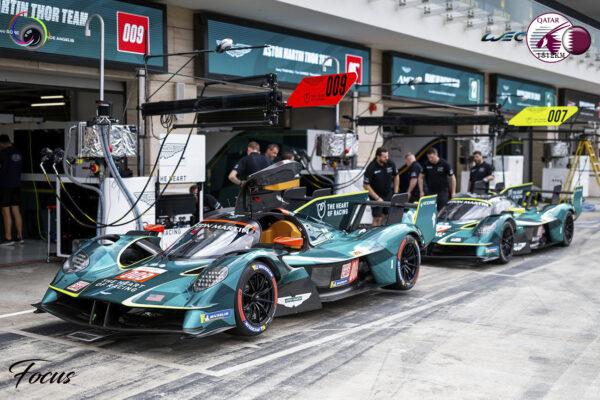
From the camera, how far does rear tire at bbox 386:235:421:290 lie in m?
7.78

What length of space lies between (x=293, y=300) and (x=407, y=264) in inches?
89.1

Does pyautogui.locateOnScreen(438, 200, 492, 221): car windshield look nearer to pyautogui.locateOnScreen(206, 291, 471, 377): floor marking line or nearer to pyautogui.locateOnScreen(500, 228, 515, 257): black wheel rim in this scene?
pyautogui.locateOnScreen(500, 228, 515, 257): black wheel rim

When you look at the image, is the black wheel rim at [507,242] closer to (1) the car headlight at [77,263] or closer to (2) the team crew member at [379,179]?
(2) the team crew member at [379,179]

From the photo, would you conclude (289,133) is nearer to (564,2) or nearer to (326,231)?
(326,231)

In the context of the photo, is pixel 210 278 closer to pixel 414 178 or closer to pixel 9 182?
pixel 9 182

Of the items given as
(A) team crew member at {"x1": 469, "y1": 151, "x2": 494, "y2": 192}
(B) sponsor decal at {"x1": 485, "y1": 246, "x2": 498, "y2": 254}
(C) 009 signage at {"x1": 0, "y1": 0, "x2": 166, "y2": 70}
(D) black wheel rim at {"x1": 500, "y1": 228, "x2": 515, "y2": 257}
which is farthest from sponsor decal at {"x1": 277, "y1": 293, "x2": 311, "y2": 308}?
(A) team crew member at {"x1": 469, "y1": 151, "x2": 494, "y2": 192}

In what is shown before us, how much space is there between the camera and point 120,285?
18.2ft

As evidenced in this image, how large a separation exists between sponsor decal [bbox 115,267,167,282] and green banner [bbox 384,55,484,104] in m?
11.3

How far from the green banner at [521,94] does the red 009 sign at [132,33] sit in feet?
42.8

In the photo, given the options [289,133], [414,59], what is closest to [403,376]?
[289,133]

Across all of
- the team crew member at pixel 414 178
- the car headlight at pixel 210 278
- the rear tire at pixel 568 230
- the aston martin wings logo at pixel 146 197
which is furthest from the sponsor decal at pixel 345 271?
the rear tire at pixel 568 230

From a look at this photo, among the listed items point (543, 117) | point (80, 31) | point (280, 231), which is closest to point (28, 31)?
point (80, 31)

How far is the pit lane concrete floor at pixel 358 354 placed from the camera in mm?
4566

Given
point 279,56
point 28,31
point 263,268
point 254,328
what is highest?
point 279,56
